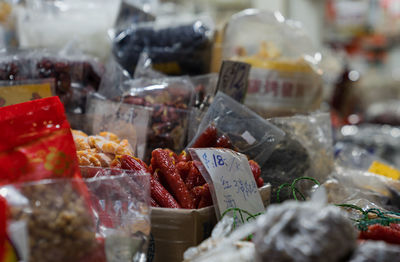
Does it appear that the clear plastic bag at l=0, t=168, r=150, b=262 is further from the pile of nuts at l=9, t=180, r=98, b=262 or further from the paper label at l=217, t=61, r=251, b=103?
the paper label at l=217, t=61, r=251, b=103

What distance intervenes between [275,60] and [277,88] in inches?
6.4

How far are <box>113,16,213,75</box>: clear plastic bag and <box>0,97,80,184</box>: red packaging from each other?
119cm

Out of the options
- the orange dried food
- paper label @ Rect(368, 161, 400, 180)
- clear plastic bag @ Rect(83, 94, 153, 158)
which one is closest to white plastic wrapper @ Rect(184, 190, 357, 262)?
the orange dried food

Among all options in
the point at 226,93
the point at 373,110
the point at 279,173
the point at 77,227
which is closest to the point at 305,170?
the point at 279,173

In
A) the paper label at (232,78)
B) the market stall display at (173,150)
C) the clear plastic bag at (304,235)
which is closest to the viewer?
the clear plastic bag at (304,235)

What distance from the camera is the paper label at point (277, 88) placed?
222 cm

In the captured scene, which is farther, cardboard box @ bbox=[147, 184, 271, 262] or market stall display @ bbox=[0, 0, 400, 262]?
cardboard box @ bbox=[147, 184, 271, 262]

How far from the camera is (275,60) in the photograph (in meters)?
2.26

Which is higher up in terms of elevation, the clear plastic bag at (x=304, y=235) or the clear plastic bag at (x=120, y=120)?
the clear plastic bag at (x=304, y=235)

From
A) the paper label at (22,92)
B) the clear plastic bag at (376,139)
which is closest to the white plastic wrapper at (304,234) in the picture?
the paper label at (22,92)

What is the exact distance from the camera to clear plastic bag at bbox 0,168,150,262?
0.81 m

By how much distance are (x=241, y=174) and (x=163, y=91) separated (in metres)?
0.70

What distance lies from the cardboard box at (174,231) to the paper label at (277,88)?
3.99 ft

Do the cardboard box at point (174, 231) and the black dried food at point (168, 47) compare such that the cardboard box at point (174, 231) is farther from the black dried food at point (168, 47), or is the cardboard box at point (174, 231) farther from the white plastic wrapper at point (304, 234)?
the black dried food at point (168, 47)
